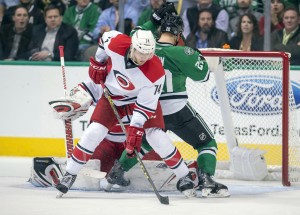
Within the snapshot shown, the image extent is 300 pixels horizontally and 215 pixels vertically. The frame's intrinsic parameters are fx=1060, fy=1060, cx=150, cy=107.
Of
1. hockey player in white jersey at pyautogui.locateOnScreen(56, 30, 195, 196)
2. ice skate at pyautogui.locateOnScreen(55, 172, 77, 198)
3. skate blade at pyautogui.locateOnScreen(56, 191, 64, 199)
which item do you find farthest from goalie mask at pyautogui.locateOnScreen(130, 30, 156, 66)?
skate blade at pyautogui.locateOnScreen(56, 191, 64, 199)

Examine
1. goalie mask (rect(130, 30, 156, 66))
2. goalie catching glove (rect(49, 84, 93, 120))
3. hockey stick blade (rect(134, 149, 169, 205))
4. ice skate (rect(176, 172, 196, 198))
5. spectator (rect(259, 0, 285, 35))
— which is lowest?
ice skate (rect(176, 172, 196, 198))

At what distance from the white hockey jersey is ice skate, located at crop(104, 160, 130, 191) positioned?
20.3 inches

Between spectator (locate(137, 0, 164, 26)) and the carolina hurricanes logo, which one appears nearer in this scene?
the carolina hurricanes logo

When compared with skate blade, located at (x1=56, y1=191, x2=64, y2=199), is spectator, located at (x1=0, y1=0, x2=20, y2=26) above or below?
above

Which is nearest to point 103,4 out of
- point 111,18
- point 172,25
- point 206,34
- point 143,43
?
point 111,18

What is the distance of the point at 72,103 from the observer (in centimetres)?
652

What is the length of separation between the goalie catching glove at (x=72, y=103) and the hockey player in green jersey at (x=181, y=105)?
0.42 m

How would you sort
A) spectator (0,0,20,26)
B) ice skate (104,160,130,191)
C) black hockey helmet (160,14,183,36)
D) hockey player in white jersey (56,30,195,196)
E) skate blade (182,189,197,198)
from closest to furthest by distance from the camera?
hockey player in white jersey (56,30,195,196)
skate blade (182,189,197,198)
black hockey helmet (160,14,183,36)
ice skate (104,160,130,191)
spectator (0,0,20,26)

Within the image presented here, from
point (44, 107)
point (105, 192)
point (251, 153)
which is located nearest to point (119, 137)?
point (105, 192)

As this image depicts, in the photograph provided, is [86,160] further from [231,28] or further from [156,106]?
[231,28]

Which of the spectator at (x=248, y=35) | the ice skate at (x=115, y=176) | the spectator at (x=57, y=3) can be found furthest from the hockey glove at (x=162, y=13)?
the spectator at (x=57, y=3)

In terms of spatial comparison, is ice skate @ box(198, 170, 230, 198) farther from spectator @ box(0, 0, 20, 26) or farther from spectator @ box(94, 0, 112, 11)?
spectator @ box(0, 0, 20, 26)

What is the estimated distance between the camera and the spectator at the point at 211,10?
27.8 feet

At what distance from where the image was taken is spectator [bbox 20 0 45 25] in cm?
890
